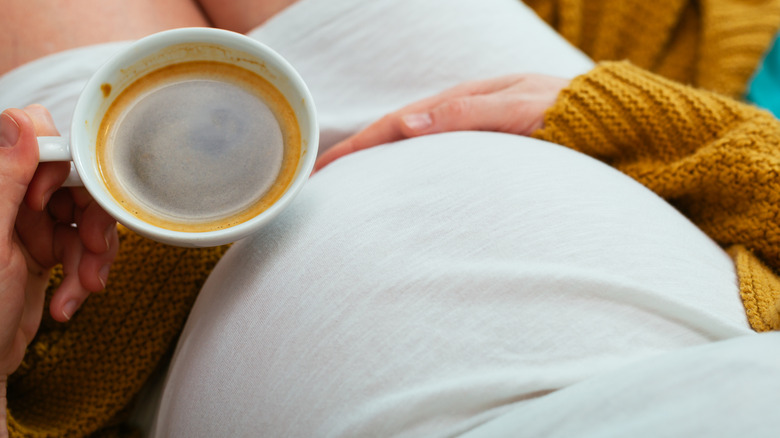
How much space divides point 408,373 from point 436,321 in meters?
0.05

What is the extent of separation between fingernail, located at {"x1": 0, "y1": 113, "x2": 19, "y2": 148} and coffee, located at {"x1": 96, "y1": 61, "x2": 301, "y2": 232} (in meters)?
0.08

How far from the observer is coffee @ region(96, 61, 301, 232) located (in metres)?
0.56

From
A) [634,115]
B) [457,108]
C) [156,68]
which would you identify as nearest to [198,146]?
[156,68]

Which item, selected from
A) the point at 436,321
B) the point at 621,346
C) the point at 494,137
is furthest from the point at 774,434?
the point at 494,137

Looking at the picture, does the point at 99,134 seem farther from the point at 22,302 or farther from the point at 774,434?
the point at 774,434

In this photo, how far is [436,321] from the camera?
49cm

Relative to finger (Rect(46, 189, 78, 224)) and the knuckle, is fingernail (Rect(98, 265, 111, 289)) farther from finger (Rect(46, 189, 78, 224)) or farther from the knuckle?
the knuckle

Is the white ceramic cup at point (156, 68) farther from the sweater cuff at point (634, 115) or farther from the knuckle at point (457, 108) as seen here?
the sweater cuff at point (634, 115)

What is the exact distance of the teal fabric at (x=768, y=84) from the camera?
95 centimetres

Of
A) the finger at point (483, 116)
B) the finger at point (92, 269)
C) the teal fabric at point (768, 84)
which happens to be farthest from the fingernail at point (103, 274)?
the teal fabric at point (768, 84)

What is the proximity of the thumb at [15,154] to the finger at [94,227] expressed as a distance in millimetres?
87

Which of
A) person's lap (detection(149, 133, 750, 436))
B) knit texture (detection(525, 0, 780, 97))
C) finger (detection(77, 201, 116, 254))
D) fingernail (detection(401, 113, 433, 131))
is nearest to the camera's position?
person's lap (detection(149, 133, 750, 436))

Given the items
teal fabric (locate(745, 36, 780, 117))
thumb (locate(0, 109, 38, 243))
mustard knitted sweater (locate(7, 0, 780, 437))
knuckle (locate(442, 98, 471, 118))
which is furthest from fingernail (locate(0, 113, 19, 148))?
teal fabric (locate(745, 36, 780, 117))

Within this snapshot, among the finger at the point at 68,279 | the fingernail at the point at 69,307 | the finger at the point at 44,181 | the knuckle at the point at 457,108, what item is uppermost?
the knuckle at the point at 457,108
